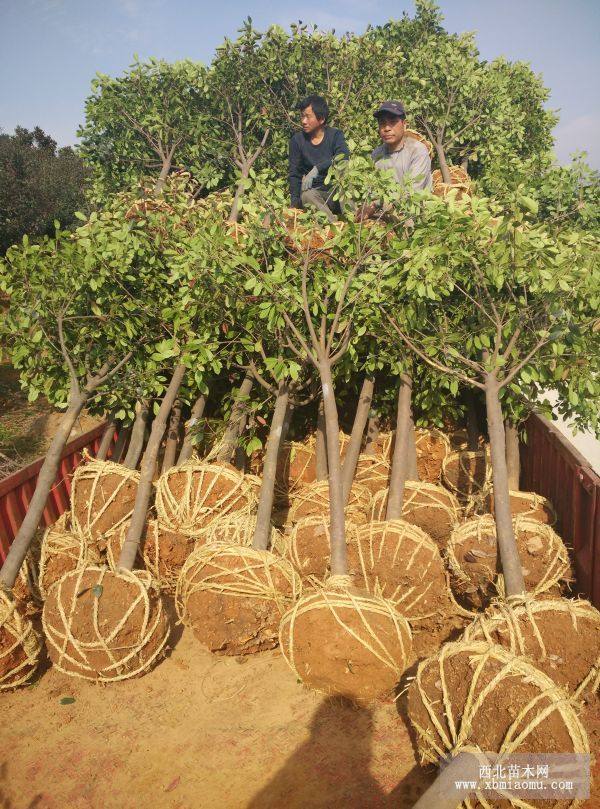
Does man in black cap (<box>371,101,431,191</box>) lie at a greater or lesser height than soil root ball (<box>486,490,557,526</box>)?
greater

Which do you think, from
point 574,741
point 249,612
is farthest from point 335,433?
point 574,741

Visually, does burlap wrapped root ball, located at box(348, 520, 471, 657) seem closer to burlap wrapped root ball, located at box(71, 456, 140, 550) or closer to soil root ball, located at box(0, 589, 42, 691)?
burlap wrapped root ball, located at box(71, 456, 140, 550)

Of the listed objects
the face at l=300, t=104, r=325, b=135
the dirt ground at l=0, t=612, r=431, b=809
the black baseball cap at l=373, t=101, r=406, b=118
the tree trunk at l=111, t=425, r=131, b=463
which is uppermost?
the face at l=300, t=104, r=325, b=135

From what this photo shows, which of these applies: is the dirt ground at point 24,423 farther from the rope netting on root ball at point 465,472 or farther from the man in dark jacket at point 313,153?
the rope netting on root ball at point 465,472

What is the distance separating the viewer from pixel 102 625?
4938 mm

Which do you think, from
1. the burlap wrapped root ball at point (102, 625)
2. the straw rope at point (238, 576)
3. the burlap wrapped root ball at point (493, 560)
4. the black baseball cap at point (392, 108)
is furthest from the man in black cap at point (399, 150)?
the burlap wrapped root ball at point (102, 625)

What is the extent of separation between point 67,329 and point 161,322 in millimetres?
1165

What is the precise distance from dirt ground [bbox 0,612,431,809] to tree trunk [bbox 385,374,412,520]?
2.04m

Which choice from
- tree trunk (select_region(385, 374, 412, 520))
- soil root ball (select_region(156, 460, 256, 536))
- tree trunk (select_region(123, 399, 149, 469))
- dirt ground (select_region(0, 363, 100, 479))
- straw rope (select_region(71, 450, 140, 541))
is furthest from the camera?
dirt ground (select_region(0, 363, 100, 479))

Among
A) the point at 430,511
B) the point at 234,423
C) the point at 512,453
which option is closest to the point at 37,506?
the point at 234,423

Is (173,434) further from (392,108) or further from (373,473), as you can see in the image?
(392,108)

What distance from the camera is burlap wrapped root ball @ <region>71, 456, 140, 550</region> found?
6469 millimetres

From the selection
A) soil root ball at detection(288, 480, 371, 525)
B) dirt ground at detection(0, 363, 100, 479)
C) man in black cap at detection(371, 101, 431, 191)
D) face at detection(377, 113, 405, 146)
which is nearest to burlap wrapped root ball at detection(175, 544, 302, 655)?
soil root ball at detection(288, 480, 371, 525)

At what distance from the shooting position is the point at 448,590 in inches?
218
